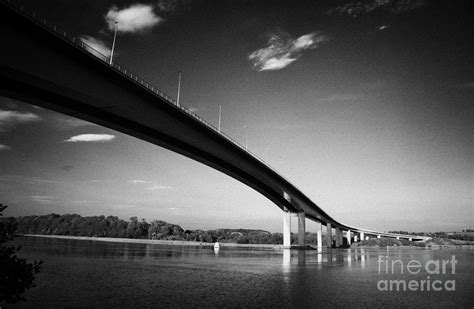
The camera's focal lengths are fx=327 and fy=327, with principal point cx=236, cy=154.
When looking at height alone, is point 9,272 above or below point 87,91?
below

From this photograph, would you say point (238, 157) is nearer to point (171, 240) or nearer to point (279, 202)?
point (279, 202)

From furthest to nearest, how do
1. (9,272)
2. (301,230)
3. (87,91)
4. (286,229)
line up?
(301,230)
(286,229)
(87,91)
(9,272)

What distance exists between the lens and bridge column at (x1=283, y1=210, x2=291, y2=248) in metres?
84.0

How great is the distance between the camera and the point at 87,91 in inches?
1036

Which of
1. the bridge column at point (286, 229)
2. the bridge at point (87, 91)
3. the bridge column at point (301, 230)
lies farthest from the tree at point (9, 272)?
the bridge column at point (301, 230)

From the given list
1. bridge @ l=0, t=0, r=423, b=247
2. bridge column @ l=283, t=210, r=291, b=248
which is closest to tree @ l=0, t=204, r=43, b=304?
bridge @ l=0, t=0, r=423, b=247

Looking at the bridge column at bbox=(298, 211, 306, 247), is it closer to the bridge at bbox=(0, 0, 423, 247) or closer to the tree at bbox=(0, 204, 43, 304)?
the bridge at bbox=(0, 0, 423, 247)

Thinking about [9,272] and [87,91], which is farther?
[87,91]

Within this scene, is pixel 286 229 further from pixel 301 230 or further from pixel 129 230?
pixel 129 230

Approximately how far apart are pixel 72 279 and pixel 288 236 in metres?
70.8

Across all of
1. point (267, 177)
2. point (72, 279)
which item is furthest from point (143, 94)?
point (267, 177)

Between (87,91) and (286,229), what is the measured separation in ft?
226

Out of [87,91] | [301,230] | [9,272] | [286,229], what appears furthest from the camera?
[301,230]

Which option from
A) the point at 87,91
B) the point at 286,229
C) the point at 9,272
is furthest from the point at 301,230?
the point at 9,272
